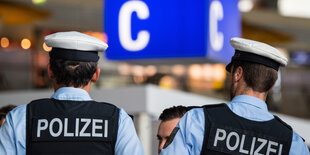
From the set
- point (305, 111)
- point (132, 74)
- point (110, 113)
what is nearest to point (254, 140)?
point (110, 113)

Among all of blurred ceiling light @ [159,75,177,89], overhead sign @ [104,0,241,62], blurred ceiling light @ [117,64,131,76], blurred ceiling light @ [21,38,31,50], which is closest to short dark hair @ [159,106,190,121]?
overhead sign @ [104,0,241,62]

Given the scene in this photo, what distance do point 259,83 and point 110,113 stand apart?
0.65m

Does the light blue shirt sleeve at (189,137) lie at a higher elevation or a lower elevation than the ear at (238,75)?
lower

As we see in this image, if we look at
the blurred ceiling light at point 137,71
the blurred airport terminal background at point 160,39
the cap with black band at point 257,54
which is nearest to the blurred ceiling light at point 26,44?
the blurred airport terminal background at point 160,39

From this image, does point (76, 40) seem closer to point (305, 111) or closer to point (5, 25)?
point (5, 25)

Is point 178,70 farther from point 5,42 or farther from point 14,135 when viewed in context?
point 14,135

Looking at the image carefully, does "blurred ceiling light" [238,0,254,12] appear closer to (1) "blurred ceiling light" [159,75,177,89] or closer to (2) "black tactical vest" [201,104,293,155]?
(1) "blurred ceiling light" [159,75,177,89]

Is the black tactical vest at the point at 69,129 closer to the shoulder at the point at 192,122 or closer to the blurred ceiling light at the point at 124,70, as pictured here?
the shoulder at the point at 192,122

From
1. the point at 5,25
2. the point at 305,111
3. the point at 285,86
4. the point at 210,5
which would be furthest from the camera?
the point at 285,86

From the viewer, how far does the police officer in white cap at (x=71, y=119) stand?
7.38ft

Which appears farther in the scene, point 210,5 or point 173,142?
point 210,5

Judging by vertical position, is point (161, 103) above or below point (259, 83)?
below

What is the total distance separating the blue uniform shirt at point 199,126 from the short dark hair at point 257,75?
0.06 metres

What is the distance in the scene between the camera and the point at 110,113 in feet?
7.68
